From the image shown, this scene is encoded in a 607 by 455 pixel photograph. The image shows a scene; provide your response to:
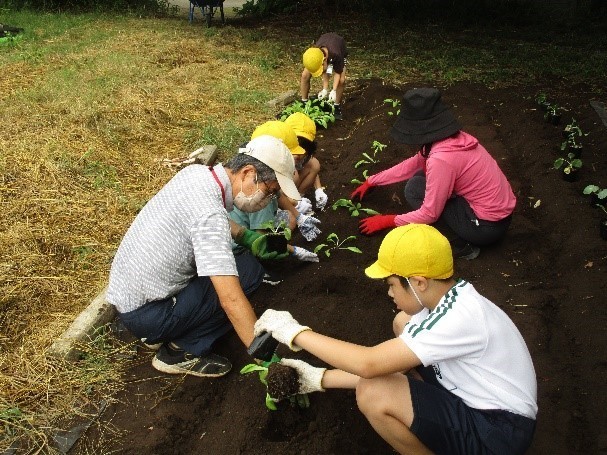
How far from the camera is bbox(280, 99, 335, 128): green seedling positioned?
602 cm

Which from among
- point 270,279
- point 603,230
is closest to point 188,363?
point 270,279

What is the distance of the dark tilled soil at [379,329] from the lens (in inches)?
97.2

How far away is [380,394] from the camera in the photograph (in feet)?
6.72

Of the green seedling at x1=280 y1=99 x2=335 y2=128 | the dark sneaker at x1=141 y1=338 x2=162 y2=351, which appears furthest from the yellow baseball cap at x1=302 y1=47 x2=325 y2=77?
the dark sneaker at x1=141 y1=338 x2=162 y2=351

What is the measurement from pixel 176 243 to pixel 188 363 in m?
0.71

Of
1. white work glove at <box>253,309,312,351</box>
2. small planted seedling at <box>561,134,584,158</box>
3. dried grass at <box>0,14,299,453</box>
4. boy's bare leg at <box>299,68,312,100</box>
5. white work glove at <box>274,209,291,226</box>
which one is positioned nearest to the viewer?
white work glove at <box>253,309,312,351</box>

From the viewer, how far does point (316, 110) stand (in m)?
6.11

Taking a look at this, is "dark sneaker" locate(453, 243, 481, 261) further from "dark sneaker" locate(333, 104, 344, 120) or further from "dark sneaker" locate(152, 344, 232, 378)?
"dark sneaker" locate(333, 104, 344, 120)

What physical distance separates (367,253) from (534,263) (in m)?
1.11

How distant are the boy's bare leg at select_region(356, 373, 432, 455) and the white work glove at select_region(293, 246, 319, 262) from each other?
5.03 ft

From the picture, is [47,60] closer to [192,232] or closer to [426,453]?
[192,232]

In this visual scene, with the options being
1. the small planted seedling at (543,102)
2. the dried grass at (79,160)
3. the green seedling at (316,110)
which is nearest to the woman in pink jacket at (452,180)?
the dried grass at (79,160)

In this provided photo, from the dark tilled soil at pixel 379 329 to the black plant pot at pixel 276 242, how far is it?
28 cm

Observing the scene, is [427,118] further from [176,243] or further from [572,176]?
[572,176]
